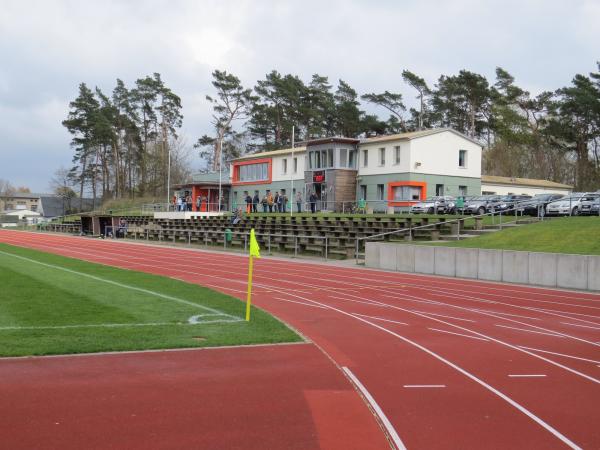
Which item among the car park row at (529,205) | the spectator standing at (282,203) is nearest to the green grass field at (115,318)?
the car park row at (529,205)

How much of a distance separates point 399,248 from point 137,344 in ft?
55.2

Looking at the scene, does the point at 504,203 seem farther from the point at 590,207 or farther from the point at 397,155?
the point at 397,155

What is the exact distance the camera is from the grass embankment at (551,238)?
21.2 metres

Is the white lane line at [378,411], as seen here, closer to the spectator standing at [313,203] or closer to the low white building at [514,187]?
the spectator standing at [313,203]

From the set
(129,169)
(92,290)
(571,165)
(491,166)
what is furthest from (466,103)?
(92,290)

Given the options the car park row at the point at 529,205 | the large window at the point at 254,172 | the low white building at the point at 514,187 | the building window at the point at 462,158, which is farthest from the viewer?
the large window at the point at 254,172

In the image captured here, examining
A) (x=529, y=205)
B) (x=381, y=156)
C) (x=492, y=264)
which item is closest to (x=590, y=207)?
(x=529, y=205)

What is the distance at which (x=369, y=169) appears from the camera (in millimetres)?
51125

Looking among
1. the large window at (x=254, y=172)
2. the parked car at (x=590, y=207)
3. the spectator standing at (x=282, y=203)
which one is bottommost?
the parked car at (x=590, y=207)

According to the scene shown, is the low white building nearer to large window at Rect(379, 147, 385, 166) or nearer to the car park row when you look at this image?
large window at Rect(379, 147, 385, 166)

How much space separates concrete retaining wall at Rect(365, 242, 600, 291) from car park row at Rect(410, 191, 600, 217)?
688 cm

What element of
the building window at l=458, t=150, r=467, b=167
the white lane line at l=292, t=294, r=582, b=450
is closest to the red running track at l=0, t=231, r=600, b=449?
the white lane line at l=292, t=294, r=582, b=450

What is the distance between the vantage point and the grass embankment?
21188mm

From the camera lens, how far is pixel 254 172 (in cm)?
6309
